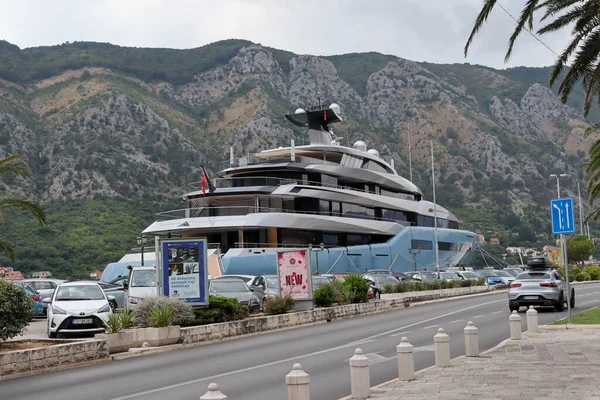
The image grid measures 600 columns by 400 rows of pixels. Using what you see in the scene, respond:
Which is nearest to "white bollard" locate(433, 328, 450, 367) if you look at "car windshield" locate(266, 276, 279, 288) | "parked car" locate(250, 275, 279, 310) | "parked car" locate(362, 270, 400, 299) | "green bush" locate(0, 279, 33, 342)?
"green bush" locate(0, 279, 33, 342)

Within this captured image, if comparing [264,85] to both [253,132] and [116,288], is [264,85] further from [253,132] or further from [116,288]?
[116,288]

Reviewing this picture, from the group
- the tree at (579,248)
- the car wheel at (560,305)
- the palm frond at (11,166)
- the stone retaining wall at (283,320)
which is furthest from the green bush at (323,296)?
the tree at (579,248)

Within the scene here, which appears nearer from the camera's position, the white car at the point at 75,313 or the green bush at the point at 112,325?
the green bush at the point at 112,325

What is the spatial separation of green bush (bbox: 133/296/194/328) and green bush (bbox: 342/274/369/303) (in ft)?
34.9

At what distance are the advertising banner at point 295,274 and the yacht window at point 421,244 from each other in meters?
37.9

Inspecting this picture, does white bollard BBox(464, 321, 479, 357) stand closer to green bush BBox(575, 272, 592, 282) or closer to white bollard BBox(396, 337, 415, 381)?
white bollard BBox(396, 337, 415, 381)

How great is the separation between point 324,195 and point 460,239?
63.8ft

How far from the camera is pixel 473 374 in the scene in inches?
430

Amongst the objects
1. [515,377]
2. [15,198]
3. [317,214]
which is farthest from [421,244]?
[515,377]

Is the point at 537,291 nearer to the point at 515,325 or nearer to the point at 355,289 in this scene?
the point at 355,289

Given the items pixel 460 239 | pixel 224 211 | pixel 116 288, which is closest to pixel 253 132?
pixel 460 239

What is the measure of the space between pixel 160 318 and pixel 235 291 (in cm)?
810

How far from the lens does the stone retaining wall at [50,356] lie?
1367 cm

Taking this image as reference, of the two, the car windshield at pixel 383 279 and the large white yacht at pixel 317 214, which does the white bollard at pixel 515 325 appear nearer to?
the car windshield at pixel 383 279
